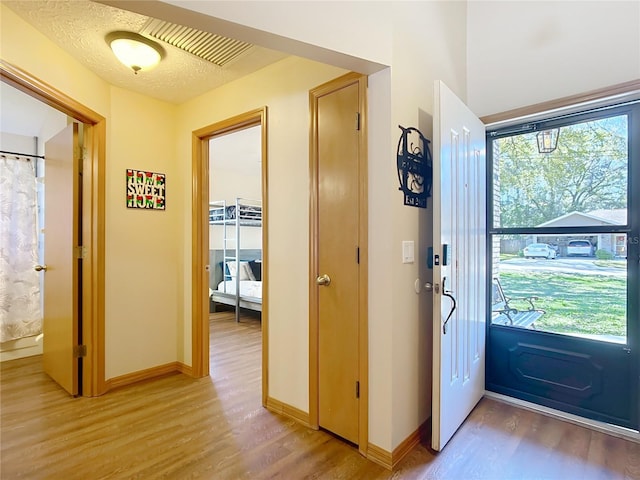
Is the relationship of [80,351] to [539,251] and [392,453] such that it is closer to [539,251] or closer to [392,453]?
[392,453]

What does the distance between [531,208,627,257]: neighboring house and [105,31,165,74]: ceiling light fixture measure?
9.64 feet

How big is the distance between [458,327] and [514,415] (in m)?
0.87

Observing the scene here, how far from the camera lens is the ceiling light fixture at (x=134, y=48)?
2012 millimetres

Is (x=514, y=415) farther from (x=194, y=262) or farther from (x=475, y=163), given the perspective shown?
(x=194, y=262)

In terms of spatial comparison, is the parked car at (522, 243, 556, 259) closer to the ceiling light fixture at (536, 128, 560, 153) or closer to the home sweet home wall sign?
the ceiling light fixture at (536, 128, 560, 153)

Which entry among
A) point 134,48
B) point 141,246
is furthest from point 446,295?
point 141,246

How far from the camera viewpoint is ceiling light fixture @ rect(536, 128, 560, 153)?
2.38m

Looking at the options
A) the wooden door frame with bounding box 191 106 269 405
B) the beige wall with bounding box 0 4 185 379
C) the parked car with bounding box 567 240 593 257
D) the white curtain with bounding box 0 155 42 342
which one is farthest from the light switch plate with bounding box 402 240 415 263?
the white curtain with bounding box 0 155 42 342

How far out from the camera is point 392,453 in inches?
69.1

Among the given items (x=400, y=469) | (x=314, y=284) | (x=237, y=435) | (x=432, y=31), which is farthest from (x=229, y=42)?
(x=400, y=469)

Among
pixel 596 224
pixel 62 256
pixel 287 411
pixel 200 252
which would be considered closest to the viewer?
pixel 596 224

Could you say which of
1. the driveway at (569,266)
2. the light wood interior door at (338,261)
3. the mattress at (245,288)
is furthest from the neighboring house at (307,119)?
the mattress at (245,288)

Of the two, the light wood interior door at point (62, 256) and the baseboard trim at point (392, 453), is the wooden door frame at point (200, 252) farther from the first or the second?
the baseboard trim at point (392, 453)

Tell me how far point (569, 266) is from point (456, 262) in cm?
100
